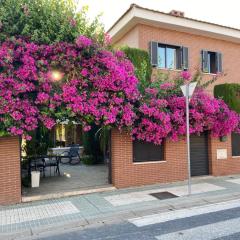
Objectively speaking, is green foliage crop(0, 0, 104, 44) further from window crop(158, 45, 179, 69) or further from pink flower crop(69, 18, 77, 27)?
window crop(158, 45, 179, 69)

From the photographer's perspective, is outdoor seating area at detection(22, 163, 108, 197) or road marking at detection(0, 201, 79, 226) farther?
outdoor seating area at detection(22, 163, 108, 197)

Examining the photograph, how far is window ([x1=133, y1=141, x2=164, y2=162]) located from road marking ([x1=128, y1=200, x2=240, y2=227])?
3.03 m

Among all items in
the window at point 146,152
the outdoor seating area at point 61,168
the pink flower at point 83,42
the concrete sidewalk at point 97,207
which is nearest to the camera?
the concrete sidewalk at point 97,207

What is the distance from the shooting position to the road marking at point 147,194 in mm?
8254

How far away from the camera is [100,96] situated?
8797mm

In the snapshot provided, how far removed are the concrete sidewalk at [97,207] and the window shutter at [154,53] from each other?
6638 mm

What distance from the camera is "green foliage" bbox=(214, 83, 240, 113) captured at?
12164mm

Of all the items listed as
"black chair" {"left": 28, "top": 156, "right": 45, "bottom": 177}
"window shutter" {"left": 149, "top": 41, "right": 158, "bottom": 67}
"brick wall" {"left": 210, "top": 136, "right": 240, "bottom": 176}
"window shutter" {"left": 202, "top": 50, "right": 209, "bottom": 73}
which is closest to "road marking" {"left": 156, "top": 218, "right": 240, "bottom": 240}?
"brick wall" {"left": 210, "top": 136, "right": 240, "bottom": 176}

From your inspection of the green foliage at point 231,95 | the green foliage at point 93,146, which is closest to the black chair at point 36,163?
the green foliage at point 93,146

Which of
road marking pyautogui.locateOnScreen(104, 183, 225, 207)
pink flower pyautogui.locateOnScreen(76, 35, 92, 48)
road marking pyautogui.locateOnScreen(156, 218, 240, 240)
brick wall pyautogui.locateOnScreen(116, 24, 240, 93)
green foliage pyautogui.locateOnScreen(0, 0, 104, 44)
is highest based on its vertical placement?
brick wall pyautogui.locateOnScreen(116, 24, 240, 93)

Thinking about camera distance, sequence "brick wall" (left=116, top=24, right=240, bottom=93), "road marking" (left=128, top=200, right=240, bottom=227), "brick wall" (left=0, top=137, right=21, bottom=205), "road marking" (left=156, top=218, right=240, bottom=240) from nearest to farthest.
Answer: "road marking" (left=156, top=218, right=240, bottom=240) → "road marking" (left=128, top=200, right=240, bottom=227) → "brick wall" (left=0, top=137, right=21, bottom=205) → "brick wall" (left=116, top=24, right=240, bottom=93)

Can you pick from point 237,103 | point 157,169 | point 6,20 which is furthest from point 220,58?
point 6,20

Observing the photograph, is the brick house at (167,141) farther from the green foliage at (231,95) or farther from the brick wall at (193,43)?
the green foliage at (231,95)

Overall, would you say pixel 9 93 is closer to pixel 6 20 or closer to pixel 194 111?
pixel 6 20
